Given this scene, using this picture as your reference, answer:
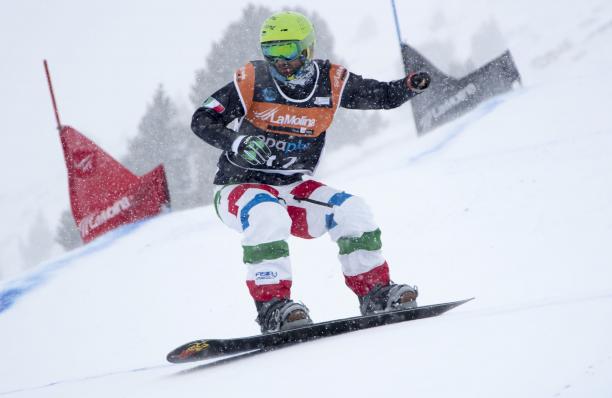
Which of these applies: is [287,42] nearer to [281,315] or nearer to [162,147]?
[281,315]

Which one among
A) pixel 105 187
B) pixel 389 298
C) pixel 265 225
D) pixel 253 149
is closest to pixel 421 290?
pixel 389 298

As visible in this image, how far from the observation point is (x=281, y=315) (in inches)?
145

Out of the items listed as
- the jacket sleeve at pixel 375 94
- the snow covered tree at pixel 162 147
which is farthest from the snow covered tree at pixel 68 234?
the jacket sleeve at pixel 375 94

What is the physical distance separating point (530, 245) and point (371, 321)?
3.35 m

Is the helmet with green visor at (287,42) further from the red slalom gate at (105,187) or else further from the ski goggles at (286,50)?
the red slalom gate at (105,187)

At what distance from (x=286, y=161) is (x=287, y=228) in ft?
2.22

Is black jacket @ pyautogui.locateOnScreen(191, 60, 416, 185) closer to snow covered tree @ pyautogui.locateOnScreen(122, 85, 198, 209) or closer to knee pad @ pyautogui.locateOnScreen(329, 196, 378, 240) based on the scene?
knee pad @ pyautogui.locateOnScreen(329, 196, 378, 240)

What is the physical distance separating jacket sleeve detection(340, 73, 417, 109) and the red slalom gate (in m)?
7.25

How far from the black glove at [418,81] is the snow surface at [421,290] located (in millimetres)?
1573

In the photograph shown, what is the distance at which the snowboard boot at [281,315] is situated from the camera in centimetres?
366

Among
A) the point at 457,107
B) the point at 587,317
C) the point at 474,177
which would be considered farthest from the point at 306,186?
the point at 457,107

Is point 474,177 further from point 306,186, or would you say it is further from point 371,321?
point 371,321

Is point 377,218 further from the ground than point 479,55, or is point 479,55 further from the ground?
point 479,55

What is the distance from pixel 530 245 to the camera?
637cm
